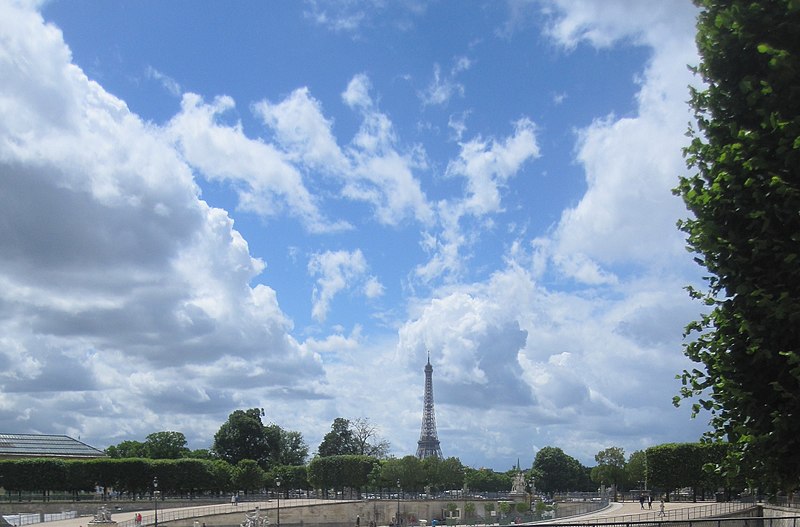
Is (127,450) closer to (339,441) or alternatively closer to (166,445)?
(166,445)

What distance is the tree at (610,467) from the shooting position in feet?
340

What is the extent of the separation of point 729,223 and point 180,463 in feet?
274

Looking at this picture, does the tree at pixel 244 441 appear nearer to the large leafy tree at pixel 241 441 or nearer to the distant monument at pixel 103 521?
the large leafy tree at pixel 241 441

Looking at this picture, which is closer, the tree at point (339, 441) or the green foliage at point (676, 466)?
the green foliage at point (676, 466)

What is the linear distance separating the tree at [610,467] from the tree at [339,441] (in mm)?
39391

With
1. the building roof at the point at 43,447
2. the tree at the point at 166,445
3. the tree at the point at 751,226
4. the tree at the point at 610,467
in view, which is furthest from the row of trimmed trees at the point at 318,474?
the tree at the point at 751,226

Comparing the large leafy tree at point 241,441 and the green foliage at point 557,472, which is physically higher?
the large leafy tree at point 241,441

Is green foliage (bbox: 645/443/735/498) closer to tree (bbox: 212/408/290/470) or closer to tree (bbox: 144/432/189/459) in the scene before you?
tree (bbox: 212/408/290/470)

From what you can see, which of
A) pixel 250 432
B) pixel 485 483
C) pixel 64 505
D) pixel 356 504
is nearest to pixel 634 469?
pixel 485 483

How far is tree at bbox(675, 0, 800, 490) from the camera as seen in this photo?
49.1ft

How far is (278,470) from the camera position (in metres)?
106

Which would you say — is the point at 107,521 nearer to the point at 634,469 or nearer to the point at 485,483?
the point at 634,469

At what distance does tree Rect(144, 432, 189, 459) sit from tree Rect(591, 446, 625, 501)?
58.7m

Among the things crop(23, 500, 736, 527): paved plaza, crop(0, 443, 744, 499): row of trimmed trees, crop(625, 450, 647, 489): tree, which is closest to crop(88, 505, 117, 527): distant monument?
crop(23, 500, 736, 527): paved plaza
